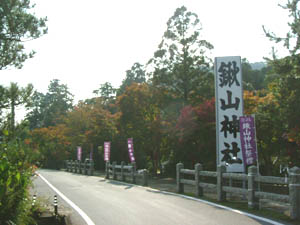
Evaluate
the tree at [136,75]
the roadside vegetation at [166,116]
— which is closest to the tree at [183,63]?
the roadside vegetation at [166,116]

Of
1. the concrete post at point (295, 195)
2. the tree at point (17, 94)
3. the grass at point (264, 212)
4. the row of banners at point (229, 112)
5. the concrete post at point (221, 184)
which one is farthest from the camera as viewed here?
the row of banners at point (229, 112)

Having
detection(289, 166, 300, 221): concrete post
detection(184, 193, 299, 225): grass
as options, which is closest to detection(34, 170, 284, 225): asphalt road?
detection(184, 193, 299, 225): grass

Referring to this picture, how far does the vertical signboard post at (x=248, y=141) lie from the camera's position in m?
12.7

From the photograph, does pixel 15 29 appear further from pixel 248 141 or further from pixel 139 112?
pixel 139 112

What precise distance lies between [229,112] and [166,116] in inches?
497

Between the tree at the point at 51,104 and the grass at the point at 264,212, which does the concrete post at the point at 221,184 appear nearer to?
the grass at the point at 264,212

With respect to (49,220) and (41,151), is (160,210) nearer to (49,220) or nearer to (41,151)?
(49,220)

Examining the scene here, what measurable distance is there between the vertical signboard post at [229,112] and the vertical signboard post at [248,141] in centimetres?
98

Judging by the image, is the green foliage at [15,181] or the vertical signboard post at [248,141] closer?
the green foliage at [15,181]

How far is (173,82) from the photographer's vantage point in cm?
2839

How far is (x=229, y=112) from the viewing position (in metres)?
14.0

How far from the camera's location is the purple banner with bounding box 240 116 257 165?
12.7 meters

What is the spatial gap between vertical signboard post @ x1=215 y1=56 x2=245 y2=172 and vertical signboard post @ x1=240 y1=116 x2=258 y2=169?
0.98 metres

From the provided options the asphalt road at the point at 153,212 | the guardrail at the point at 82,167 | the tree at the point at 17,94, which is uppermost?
the tree at the point at 17,94
